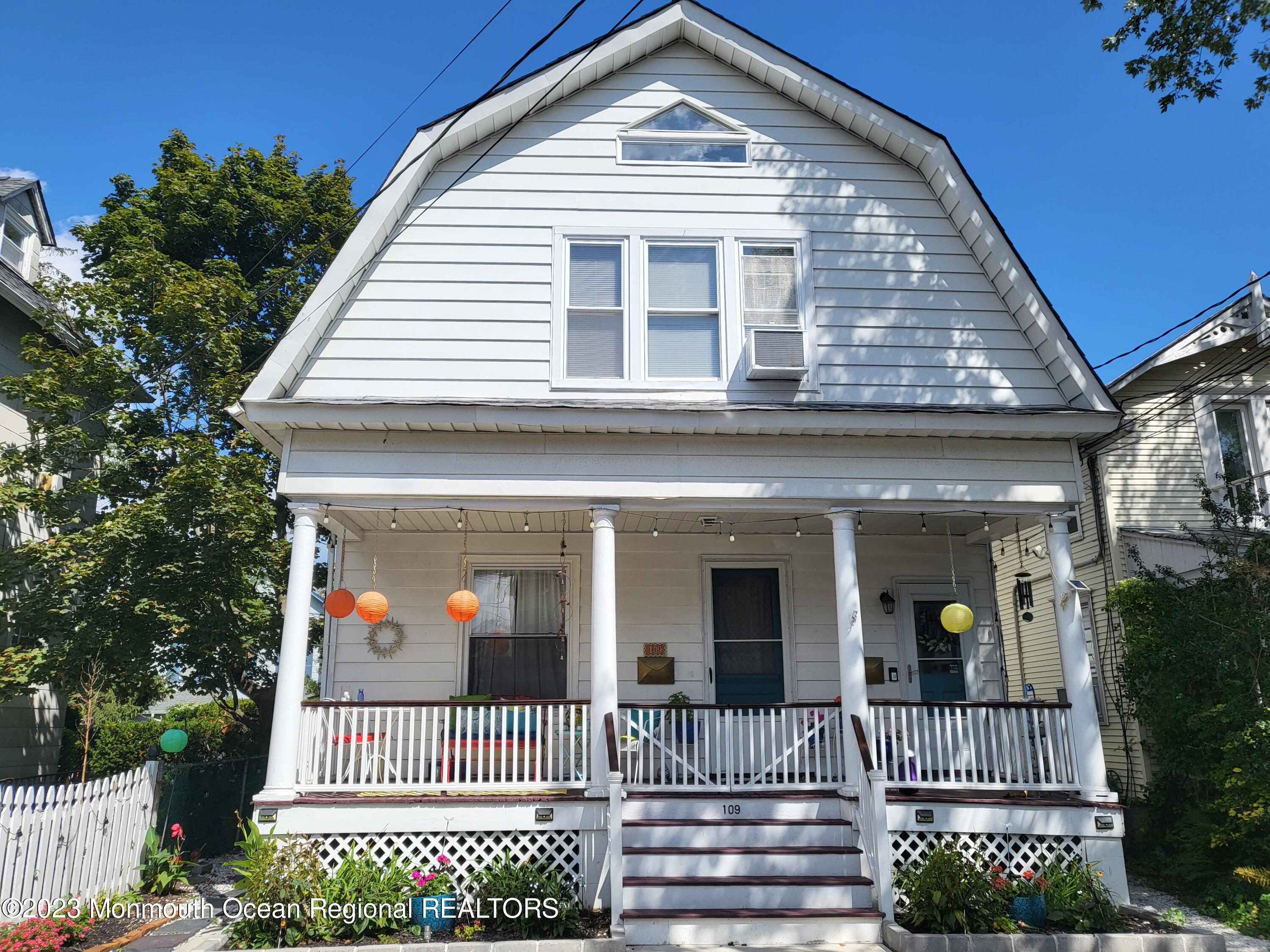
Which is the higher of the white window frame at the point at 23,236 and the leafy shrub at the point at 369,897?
the white window frame at the point at 23,236

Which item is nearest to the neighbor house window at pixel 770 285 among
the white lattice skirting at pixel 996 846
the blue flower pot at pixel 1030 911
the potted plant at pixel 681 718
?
the potted plant at pixel 681 718

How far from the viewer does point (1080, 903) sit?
23.6 ft

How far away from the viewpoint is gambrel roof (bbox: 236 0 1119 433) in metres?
8.57

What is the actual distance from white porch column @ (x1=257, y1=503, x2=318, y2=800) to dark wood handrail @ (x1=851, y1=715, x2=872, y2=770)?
201 inches

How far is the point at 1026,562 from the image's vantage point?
16.0 meters

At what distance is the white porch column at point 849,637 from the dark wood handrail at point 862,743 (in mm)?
52

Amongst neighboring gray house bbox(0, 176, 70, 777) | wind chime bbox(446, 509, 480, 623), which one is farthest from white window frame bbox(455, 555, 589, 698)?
neighboring gray house bbox(0, 176, 70, 777)

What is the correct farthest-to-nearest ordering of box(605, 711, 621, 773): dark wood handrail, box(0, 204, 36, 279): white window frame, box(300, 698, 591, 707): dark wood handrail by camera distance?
box(0, 204, 36, 279): white window frame < box(300, 698, 591, 707): dark wood handrail < box(605, 711, 621, 773): dark wood handrail

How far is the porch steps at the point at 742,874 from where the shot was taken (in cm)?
700

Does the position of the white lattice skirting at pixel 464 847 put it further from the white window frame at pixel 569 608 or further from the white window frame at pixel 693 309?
the white window frame at pixel 693 309

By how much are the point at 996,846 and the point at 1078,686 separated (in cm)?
175

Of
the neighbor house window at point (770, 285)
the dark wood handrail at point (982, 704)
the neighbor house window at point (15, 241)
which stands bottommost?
the dark wood handrail at point (982, 704)

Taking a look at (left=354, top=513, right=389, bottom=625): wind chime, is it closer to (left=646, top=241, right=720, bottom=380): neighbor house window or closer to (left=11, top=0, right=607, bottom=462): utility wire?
(left=11, top=0, right=607, bottom=462): utility wire

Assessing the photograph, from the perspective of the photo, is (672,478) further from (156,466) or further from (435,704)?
(156,466)
